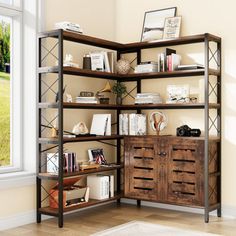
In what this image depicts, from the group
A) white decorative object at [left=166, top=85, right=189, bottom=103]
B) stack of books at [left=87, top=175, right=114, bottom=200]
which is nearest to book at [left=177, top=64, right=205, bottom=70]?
white decorative object at [left=166, top=85, right=189, bottom=103]

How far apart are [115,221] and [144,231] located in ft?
1.61

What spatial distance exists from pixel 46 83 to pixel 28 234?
1.55m

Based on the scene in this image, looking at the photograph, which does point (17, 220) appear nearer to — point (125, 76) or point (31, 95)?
point (31, 95)

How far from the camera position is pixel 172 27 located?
5.16 metres

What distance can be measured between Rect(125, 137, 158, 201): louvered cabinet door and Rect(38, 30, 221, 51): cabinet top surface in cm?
109

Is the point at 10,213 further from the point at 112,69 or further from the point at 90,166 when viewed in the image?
the point at 112,69

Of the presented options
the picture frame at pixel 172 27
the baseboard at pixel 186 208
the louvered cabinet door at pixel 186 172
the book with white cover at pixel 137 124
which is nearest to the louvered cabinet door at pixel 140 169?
the book with white cover at pixel 137 124

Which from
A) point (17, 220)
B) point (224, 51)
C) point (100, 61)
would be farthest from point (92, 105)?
point (224, 51)

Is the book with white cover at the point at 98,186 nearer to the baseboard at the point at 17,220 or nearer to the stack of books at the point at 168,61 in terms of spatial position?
the baseboard at the point at 17,220

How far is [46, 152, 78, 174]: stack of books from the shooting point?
177 inches

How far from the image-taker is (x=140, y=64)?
520 cm

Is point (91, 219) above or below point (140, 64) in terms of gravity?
below

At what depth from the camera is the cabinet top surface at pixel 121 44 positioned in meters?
4.51

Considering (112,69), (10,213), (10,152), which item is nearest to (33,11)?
(112,69)
